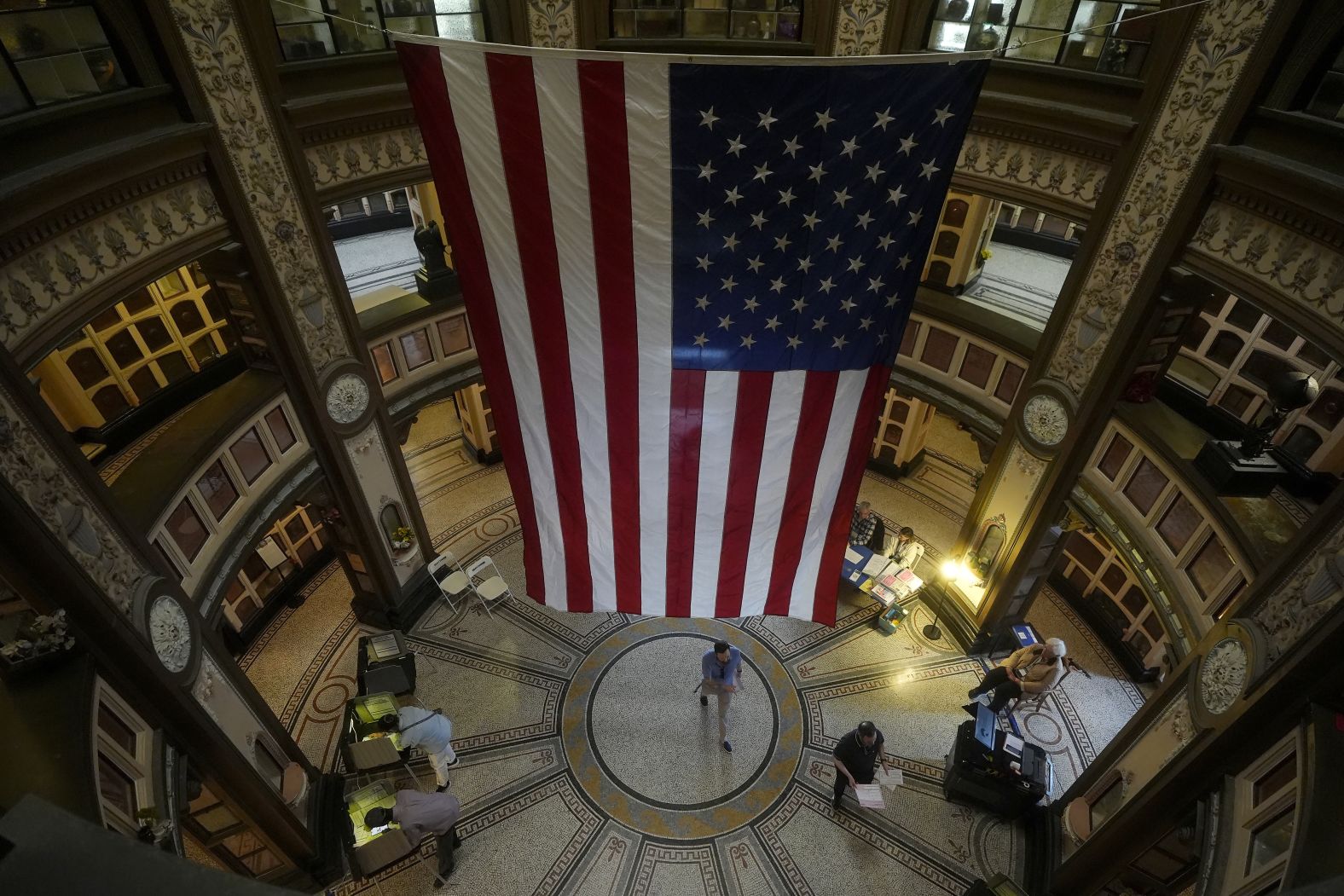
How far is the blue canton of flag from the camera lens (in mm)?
4020

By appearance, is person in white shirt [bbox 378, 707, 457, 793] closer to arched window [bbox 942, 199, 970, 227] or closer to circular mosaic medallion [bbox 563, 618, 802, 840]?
circular mosaic medallion [bbox 563, 618, 802, 840]

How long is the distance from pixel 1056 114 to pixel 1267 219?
2.34 m

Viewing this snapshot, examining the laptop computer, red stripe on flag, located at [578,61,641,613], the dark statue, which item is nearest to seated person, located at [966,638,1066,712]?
the laptop computer

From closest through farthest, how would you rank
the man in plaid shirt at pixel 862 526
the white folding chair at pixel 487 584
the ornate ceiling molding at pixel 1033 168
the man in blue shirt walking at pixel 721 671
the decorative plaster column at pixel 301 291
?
the decorative plaster column at pixel 301 291
the ornate ceiling molding at pixel 1033 168
the man in blue shirt walking at pixel 721 671
the white folding chair at pixel 487 584
the man in plaid shirt at pixel 862 526

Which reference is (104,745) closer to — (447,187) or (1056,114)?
(447,187)

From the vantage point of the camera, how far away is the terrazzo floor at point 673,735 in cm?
840

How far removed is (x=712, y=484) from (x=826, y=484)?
0.95 m

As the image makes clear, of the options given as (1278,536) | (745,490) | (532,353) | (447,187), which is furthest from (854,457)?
(1278,536)

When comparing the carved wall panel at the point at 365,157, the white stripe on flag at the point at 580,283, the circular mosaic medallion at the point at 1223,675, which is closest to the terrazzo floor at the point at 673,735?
the circular mosaic medallion at the point at 1223,675

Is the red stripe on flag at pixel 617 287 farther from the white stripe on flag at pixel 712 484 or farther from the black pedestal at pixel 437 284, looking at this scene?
the black pedestal at pixel 437 284

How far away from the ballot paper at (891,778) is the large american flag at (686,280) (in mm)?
3859

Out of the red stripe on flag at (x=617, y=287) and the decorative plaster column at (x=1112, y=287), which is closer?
the red stripe on flag at (x=617, y=287)

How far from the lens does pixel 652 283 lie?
4.75 meters

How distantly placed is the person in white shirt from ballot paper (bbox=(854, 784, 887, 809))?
5.19 m
